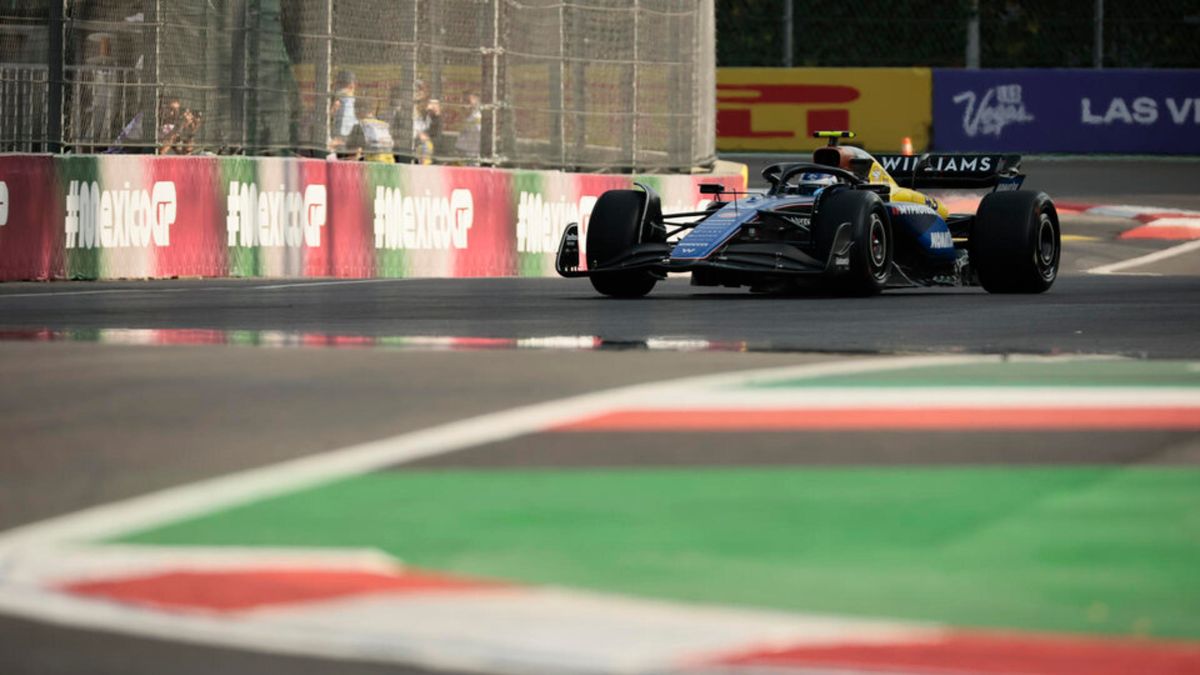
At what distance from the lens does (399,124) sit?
22.3m

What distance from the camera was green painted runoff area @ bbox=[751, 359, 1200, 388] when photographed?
895 centimetres

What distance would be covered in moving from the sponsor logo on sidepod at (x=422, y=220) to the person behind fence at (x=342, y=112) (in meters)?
0.58

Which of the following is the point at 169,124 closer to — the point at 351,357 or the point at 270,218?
the point at 270,218

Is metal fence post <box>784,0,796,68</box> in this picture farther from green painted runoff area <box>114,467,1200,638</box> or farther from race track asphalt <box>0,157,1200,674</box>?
green painted runoff area <box>114,467,1200,638</box>

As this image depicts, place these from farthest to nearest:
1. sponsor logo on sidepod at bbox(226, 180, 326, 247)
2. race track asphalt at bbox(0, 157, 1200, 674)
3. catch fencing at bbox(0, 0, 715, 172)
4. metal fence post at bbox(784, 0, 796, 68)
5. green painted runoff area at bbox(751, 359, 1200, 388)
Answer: metal fence post at bbox(784, 0, 796, 68) < sponsor logo on sidepod at bbox(226, 180, 326, 247) < catch fencing at bbox(0, 0, 715, 172) < green painted runoff area at bbox(751, 359, 1200, 388) < race track asphalt at bbox(0, 157, 1200, 674)

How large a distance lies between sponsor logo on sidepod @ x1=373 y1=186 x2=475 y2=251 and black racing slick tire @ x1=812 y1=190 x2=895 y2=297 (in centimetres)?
608

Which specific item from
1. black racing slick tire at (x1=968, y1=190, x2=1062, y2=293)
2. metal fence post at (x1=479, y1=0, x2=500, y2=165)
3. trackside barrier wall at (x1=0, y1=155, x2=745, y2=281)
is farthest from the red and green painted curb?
metal fence post at (x1=479, y1=0, x2=500, y2=165)

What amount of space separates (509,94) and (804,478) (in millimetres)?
17935

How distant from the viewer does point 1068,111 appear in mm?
42688

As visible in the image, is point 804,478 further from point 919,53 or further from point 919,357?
point 919,53

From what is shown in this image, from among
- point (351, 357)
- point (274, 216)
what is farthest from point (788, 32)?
point (351, 357)

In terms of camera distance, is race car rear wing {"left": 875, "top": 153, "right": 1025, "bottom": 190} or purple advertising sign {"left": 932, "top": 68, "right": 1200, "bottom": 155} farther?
Answer: purple advertising sign {"left": 932, "top": 68, "right": 1200, "bottom": 155}

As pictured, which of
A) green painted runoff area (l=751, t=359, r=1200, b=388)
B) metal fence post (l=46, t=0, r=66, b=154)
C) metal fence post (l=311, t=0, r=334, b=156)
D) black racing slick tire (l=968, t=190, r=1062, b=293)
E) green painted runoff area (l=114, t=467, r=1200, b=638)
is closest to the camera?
green painted runoff area (l=114, t=467, r=1200, b=638)

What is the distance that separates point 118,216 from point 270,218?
1.64m
